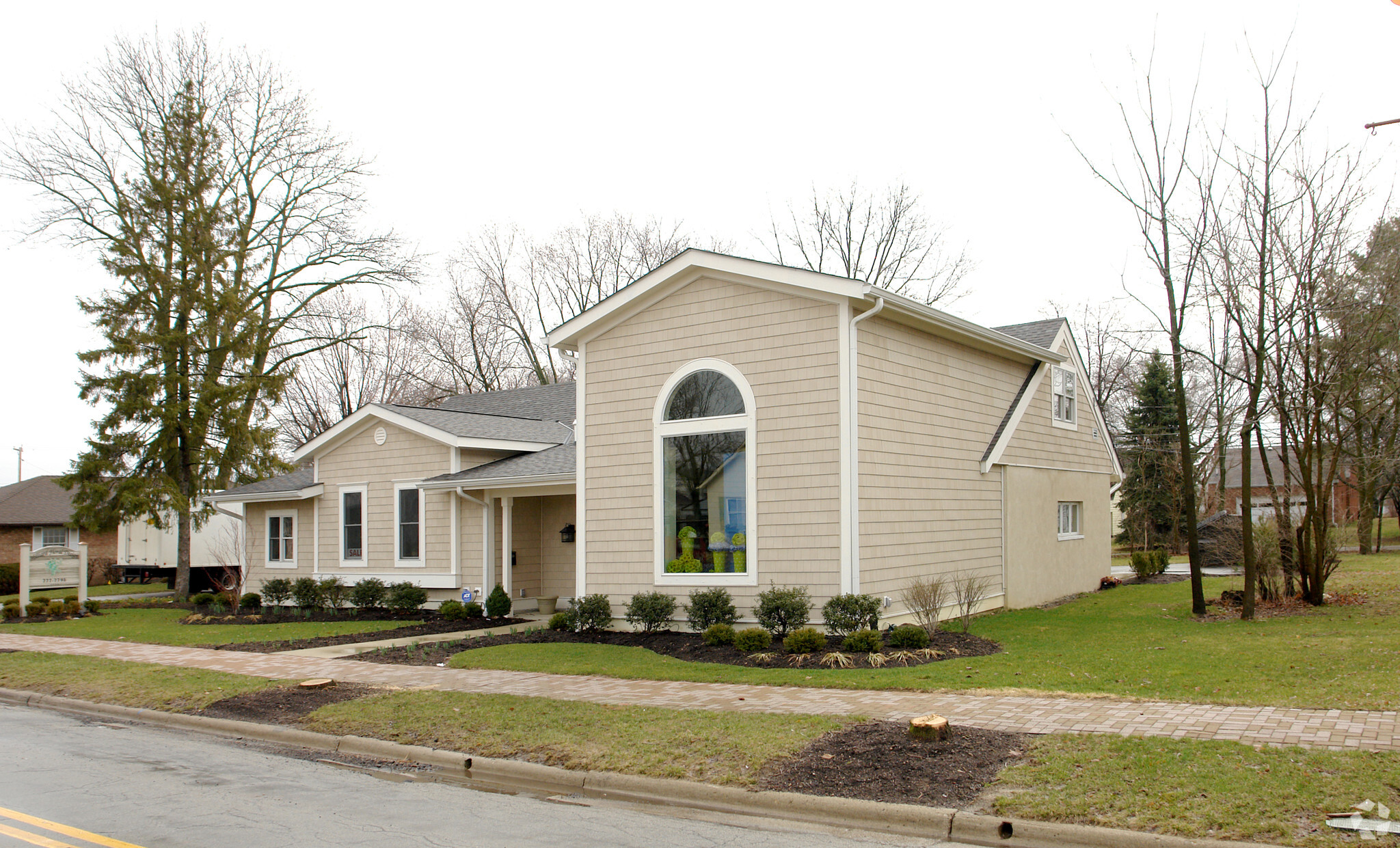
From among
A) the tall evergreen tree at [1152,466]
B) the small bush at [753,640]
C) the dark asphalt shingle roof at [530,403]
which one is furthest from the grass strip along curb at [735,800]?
the tall evergreen tree at [1152,466]

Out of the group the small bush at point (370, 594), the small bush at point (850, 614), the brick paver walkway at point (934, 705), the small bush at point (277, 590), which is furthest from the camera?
the small bush at point (277, 590)

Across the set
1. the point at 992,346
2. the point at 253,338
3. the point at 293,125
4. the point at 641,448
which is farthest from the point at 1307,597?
the point at 293,125

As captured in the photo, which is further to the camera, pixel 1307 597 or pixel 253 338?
pixel 253 338

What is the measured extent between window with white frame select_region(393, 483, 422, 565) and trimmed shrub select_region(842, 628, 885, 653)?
11.0 metres

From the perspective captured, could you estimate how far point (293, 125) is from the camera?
105ft

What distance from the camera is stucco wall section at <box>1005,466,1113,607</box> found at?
17.7 metres

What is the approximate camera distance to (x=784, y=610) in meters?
12.7

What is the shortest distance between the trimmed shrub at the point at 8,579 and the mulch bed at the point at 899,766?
3784 cm

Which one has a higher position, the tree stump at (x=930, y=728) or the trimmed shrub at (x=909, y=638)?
the tree stump at (x=930, y=728)

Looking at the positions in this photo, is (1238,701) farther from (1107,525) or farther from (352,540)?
(352,540)

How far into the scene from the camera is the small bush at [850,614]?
12.5m

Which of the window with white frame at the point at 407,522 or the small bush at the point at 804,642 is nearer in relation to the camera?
the small bush at the point at 804,642

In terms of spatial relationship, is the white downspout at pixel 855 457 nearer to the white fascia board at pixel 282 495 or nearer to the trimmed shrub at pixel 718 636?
the trimmed shrub at pixel 718 636

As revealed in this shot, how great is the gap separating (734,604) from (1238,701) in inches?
267
